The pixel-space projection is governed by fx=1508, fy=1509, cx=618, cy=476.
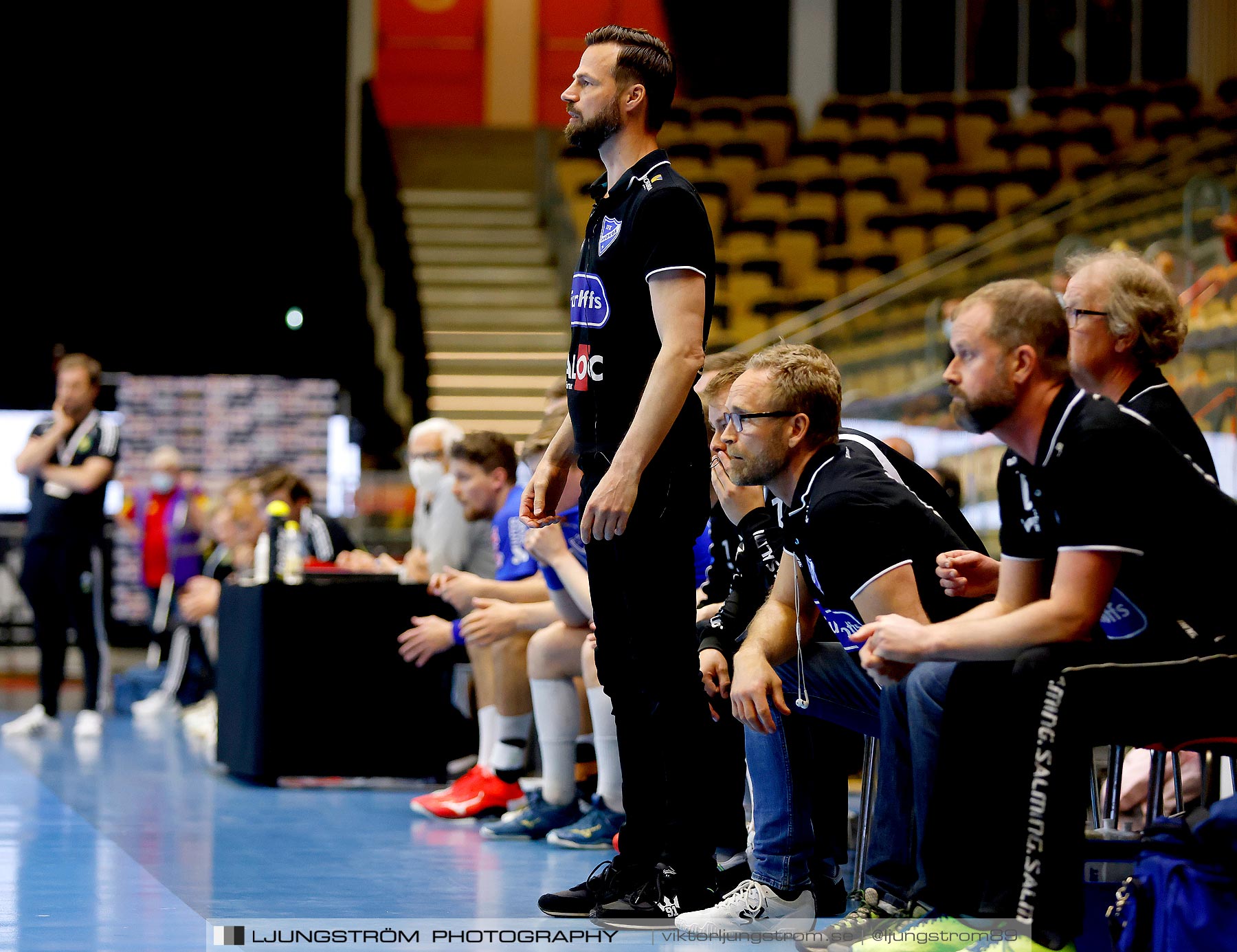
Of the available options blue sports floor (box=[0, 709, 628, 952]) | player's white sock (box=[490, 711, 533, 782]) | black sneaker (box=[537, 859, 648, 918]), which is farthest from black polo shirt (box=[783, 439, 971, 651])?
player's white sock (box=[490, 711, 533, 782])

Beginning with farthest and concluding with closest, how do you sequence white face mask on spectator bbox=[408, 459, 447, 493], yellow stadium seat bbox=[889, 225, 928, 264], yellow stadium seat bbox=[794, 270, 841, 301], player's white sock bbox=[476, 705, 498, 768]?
yellow stadium seat bbox=[889, 225, 928, 264] < yellow stadium seat bbox=[794, 270, 841, 301] < white face mask on spectator bbox=[408, 459, 447, 493] < player's white sock bbox=[476, 705, 498, 768]

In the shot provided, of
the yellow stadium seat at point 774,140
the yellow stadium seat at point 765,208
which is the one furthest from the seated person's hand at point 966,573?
the yellow stadium seat at point 774,140

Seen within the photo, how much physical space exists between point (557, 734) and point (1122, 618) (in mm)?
2087

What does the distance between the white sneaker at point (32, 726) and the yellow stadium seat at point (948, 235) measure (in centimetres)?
829

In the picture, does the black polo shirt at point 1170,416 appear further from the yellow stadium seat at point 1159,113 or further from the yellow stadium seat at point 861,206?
the yellow stadium seat at point 1159,113

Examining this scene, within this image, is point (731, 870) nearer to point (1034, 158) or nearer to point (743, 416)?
point (743, 416)

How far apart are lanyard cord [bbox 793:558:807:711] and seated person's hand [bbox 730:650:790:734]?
89mm

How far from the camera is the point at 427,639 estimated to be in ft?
16.3

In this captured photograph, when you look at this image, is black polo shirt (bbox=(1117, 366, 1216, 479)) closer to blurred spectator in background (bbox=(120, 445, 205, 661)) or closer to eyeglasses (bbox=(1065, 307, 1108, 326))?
eyeglasses (bbox=(1065, 307, 1108, 326))

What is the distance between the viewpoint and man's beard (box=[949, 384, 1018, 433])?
2.42 meters

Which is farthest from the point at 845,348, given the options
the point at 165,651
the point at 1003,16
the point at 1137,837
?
the point at 1003,16

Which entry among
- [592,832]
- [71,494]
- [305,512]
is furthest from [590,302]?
[71,494]

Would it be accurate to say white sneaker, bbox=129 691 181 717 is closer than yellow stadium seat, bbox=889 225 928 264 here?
Yes

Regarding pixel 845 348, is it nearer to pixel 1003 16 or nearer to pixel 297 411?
pixel 297 411
